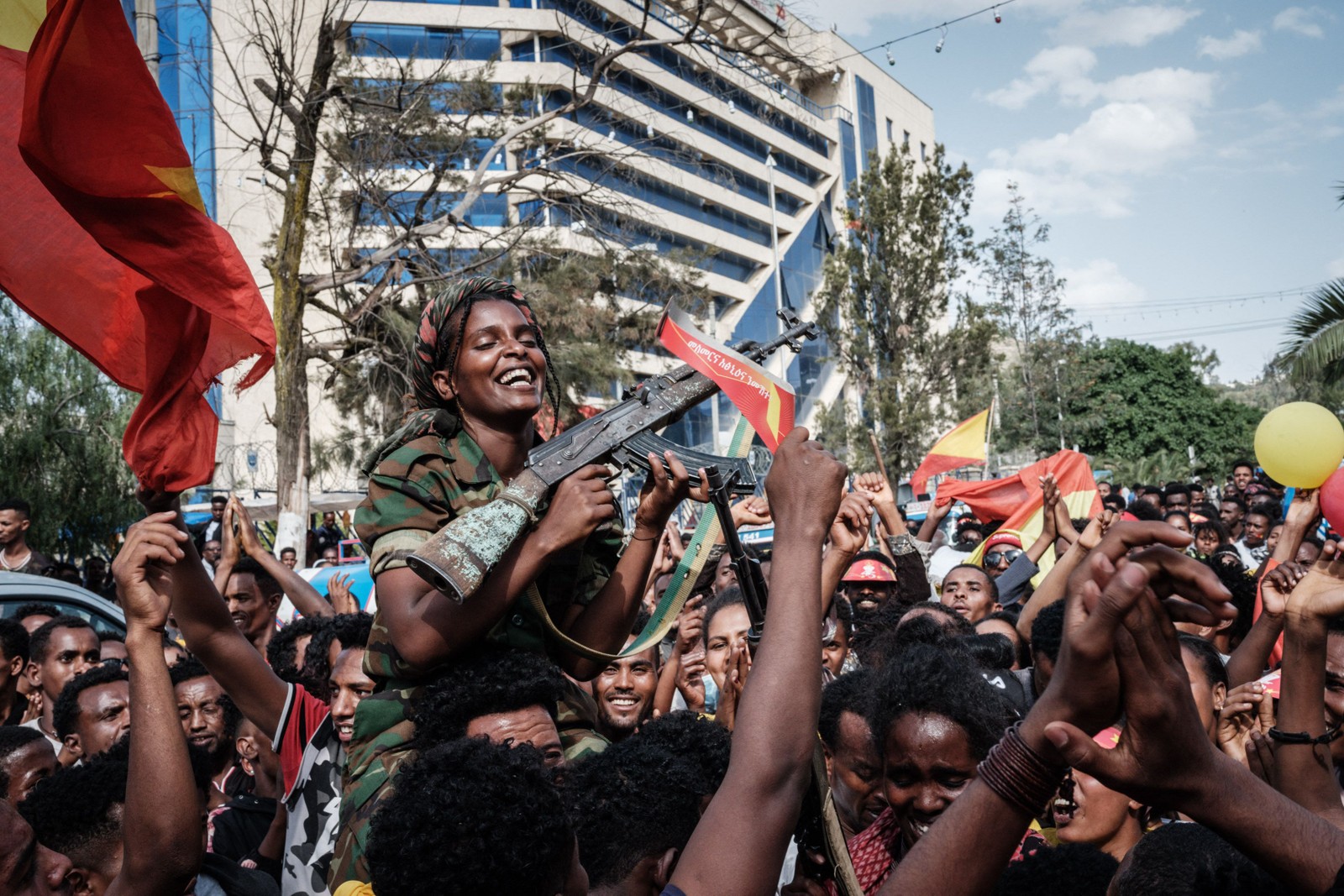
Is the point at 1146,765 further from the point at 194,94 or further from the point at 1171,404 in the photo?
the point at 1171,404

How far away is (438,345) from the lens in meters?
2.76

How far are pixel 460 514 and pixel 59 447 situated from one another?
1681cm

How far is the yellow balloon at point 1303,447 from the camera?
5.59 metres

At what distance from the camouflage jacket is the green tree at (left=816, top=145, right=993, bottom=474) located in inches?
945

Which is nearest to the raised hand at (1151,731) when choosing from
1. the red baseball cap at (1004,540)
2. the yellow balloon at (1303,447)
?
the yellow balloon at (1303,447)

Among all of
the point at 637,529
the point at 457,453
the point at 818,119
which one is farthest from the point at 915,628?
the point at 818,119

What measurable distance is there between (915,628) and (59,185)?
10.8ft

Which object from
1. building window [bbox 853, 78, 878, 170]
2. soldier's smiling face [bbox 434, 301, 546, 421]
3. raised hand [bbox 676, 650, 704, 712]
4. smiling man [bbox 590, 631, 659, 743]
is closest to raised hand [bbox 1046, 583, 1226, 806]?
soldier's smiling face [bbox 434, 301, 546, 421]

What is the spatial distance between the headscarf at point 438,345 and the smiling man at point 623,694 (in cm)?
227

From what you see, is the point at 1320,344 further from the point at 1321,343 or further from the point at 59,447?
the point at 59,447

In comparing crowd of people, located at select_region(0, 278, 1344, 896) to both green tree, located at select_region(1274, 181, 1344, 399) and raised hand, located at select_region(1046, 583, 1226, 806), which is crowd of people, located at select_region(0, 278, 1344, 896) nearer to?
raised hand, located at select_region(1046, 583, 1226, 806)

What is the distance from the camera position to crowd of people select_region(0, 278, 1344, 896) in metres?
1.61

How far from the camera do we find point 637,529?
2.66 meters

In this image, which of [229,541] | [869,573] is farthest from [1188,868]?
[229,541]
